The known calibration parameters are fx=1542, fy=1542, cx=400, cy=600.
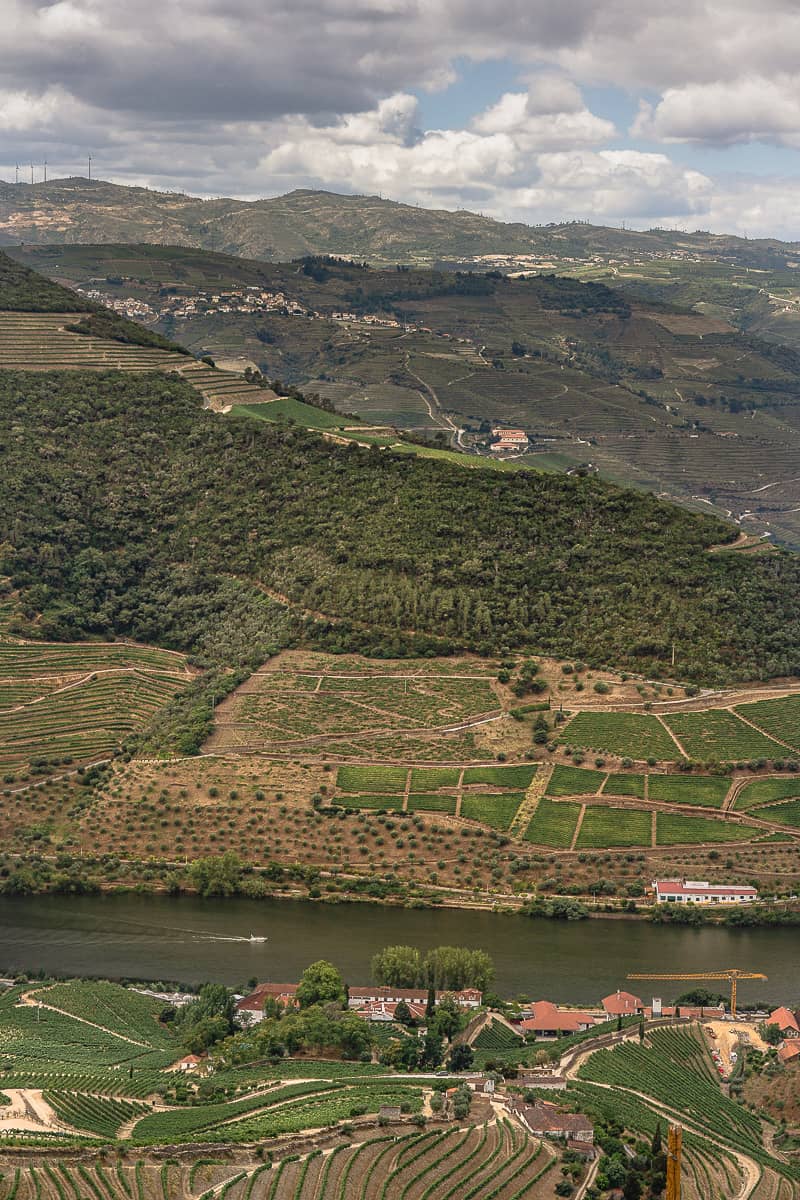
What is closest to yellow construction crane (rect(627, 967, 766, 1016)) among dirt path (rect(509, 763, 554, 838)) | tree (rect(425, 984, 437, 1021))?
tree (rect(425, 984, 437, 1021))

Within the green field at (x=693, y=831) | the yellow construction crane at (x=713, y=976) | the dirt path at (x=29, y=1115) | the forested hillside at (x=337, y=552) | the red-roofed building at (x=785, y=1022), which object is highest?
the forested hillside at (x=337, y=552)

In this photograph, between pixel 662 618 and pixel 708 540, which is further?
pixel 708 540

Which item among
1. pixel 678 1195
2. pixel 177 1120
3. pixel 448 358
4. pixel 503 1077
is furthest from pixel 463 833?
pixel 448 358

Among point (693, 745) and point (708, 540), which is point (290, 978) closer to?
point (693, 745)

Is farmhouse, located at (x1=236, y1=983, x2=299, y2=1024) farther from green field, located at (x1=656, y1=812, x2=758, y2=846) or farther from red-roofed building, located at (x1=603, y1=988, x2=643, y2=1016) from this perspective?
green field, located at (x1=656, y1=812, x2=758, y2=846)

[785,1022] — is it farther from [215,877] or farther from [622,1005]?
[215,877]

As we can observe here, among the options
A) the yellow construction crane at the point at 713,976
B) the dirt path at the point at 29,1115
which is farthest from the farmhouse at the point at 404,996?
the dirt path at the point at 29,1115

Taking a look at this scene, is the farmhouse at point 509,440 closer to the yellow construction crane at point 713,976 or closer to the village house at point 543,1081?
the yellow construction crane at point 713,976
